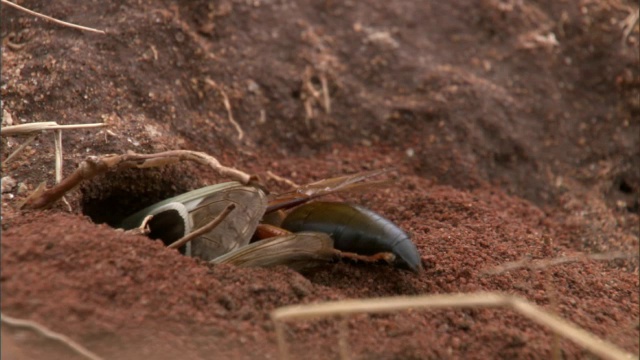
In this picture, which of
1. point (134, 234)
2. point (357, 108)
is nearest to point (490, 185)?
point (357, 108)

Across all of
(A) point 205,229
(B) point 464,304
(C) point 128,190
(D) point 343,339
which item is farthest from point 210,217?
(B) point 464,304

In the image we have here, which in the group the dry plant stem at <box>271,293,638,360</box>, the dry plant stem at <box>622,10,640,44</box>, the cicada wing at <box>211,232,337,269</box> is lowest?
the cicada wing at <box>211,232,337,269</box>

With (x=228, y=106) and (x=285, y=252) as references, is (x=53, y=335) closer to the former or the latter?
(x=285, y=252)

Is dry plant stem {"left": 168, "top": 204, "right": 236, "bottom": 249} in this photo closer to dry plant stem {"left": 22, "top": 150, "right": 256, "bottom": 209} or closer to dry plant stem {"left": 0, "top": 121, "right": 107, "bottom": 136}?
dry plant stem {"left": 22, "top": 150, "right": 256, "bottom": 209}

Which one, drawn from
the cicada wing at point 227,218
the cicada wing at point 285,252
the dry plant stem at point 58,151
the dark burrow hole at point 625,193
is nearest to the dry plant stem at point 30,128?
the dry plant stem at point 58,151

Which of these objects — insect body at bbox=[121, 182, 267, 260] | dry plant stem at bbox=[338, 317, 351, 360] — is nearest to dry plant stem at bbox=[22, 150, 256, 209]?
insect body at bbox=[121, 182, 267, 260]

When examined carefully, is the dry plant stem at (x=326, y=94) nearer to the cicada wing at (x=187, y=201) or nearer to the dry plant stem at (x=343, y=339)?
the cicada wing at (x=187, y=201)
